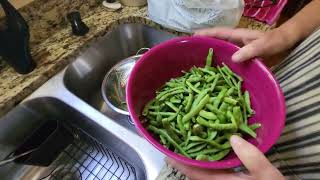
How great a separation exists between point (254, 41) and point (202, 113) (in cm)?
20

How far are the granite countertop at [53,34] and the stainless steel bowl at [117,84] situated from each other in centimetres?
12

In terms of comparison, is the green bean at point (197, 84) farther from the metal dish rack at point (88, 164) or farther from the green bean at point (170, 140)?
the metal dish rack at point (88, 164)

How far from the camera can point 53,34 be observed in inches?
30.6

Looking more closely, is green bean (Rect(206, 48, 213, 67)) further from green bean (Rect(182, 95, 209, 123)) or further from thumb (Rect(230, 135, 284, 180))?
thumb (Rect(230, 135, 284, 180))

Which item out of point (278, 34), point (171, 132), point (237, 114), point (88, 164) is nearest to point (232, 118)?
point (237, 114)

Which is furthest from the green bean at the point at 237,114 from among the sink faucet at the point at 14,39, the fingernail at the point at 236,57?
the sink faucet at the point at 14,39

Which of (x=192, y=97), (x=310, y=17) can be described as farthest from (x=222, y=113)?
(x=310, y=17)

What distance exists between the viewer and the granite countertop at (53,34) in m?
0.64

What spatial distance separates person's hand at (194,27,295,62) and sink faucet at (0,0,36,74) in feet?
1.37

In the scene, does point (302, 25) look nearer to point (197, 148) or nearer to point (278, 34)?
point (278, 34)

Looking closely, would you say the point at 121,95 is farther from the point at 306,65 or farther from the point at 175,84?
the point at 306,65

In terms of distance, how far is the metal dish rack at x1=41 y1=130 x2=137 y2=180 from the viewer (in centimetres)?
68

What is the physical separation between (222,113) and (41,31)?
0.58m

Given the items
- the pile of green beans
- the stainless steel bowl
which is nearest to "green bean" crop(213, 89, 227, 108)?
the pile of green beans
